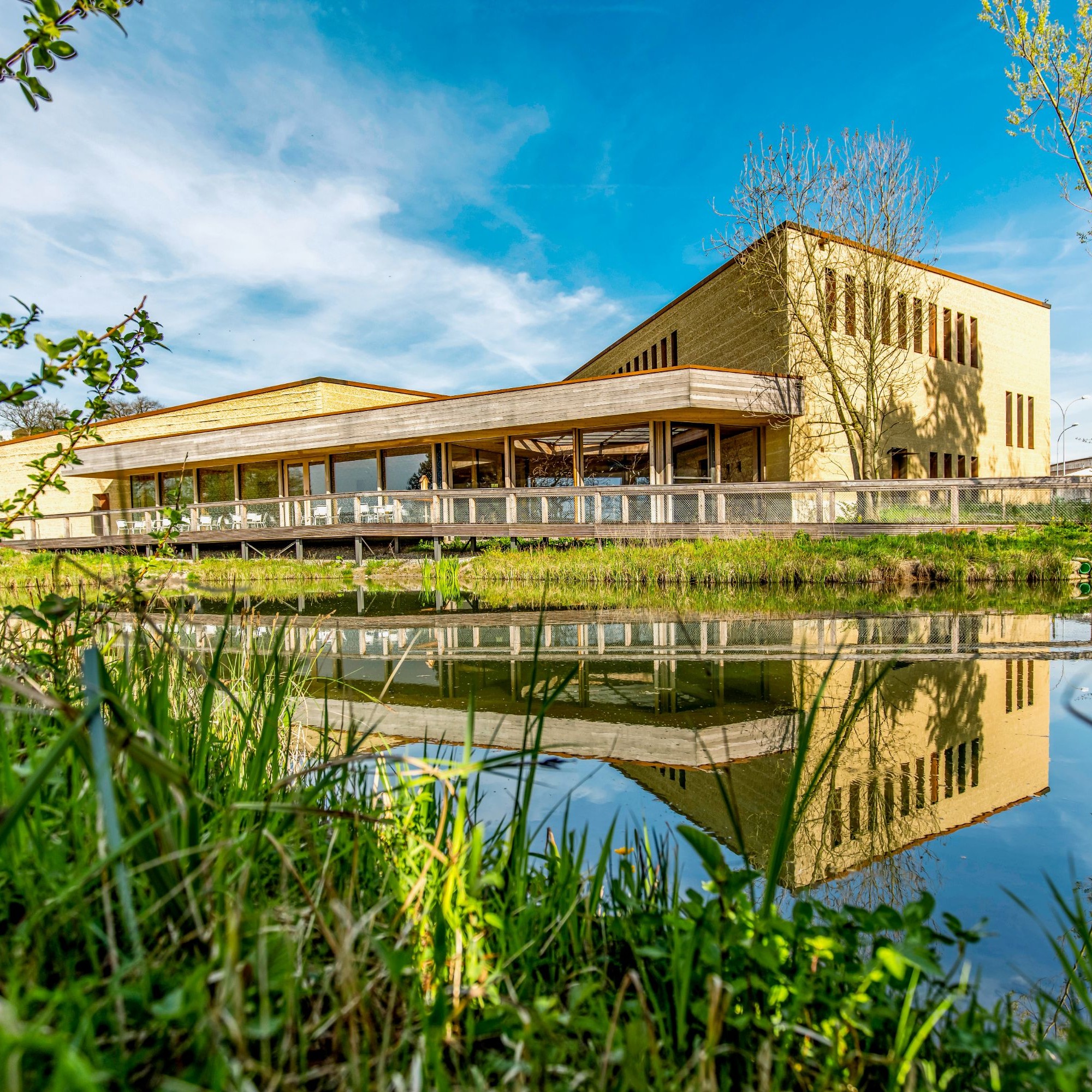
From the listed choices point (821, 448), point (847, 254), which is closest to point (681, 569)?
point (821, 448)

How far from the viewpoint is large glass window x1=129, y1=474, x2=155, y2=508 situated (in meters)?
25.0

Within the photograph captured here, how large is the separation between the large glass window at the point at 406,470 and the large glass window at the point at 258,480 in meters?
Answer: 4.81

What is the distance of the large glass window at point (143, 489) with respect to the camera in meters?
25.0

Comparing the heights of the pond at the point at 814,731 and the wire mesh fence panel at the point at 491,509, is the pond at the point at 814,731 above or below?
below

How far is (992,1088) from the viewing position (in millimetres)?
1006

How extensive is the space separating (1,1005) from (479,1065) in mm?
686

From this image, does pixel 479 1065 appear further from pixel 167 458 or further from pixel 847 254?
pixel 167 458

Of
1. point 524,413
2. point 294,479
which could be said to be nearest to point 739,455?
point 524,413

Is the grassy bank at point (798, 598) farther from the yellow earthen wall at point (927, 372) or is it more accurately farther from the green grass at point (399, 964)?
the yellow earthen wall at point (927, 372)

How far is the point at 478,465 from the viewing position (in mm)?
20828

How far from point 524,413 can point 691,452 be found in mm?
5411

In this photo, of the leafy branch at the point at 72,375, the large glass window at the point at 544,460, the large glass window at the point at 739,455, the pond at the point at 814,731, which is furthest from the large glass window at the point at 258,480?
the leafy branch at the point at 72,375

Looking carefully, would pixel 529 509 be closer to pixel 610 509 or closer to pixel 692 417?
pixel 610 509

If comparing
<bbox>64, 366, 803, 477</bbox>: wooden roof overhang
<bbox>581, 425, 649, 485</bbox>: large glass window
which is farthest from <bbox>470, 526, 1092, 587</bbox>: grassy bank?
<bbox>581, 425, 649, 485</bbox>: large glass window
